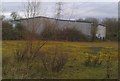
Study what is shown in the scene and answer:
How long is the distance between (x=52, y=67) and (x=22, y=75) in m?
1.47

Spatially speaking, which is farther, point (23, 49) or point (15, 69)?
point (23, 49)

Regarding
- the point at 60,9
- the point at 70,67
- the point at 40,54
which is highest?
the point at 60,9

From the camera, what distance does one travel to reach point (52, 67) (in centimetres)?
825

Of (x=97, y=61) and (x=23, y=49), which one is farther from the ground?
(x=23, y=49)

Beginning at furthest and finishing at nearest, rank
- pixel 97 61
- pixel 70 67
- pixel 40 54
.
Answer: pixel 97 61
pixel 70 67
pixel 40 54

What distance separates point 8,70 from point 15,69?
0.21 meters

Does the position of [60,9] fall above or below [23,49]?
above

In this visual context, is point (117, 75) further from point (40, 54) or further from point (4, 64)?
point (4, 64)

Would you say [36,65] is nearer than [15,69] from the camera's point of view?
No

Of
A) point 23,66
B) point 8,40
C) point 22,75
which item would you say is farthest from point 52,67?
point 8,40

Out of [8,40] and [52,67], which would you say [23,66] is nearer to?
[52,67]

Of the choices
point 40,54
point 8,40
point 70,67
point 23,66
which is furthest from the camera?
point 8,40

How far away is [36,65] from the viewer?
820cm

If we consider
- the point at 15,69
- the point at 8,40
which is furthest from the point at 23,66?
the point at 8,40
